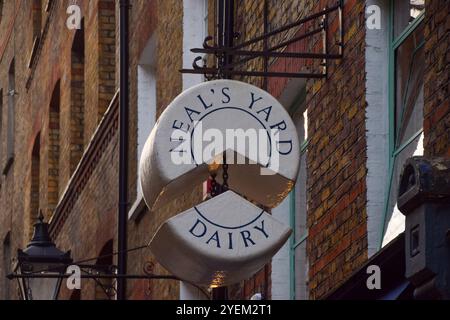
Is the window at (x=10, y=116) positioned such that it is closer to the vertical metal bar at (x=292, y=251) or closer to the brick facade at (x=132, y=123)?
the brick facade at (x=132, y=123)

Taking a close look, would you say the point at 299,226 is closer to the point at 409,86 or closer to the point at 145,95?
the point at 409,86

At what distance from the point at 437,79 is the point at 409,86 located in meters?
1.54

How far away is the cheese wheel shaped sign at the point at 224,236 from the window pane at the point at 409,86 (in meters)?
1.25

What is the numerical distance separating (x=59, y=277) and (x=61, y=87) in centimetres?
977

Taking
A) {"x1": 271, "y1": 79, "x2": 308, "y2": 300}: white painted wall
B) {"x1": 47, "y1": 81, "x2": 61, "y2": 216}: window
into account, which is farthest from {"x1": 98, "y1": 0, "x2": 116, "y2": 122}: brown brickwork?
{"x1": 271, "y1": 79, "x2": 308, "y2": 300}: white painted wall

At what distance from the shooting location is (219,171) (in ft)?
32.2

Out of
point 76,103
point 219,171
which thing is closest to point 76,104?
point 76,103

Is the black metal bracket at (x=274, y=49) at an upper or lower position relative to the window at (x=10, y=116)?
lower

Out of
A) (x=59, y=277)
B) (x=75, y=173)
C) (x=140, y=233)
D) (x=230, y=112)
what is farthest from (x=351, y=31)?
(x=75, y=173)

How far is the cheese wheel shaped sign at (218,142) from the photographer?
376 inches

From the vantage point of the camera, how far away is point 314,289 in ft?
38.1

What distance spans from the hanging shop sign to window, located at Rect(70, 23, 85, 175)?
14.3m

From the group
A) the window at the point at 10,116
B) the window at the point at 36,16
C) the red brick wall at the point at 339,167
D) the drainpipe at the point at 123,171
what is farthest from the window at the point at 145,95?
the window at the point at 10,116

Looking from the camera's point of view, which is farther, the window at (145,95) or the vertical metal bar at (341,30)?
the window at (145,95)
